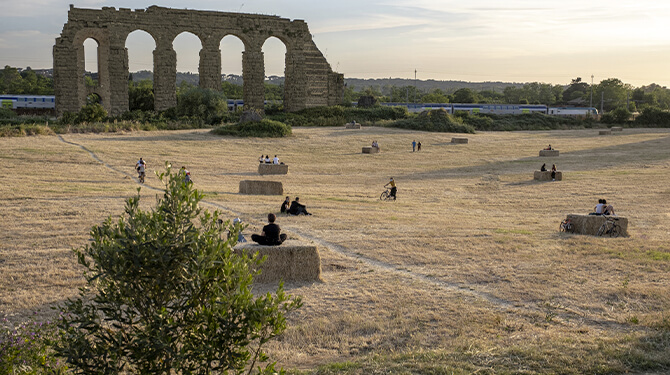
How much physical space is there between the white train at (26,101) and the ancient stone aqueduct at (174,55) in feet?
34.4

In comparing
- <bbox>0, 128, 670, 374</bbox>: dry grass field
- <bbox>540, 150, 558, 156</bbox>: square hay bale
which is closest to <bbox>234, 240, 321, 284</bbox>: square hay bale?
<bbox>0, 128, 670, 374</bbox>: dry grass field

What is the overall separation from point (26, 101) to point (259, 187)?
187 feet

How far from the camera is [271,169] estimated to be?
30.9 meters

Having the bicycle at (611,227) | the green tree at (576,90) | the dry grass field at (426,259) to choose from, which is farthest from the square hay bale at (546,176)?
the green tree at (576,90)

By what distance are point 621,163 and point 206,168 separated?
26043 millimetres

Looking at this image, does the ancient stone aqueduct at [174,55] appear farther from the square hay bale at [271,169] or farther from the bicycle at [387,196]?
the bicycle at [387,196]

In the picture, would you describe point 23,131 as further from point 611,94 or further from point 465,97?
point 611,94

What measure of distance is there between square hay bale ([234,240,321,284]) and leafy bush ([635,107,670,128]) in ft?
240

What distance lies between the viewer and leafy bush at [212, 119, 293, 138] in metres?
45.5

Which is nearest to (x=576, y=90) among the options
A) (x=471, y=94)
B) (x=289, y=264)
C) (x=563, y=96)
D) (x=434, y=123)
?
(x=563, y=96)

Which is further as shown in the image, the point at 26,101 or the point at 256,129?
the point at 26,101

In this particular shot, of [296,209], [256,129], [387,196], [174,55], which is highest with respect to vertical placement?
[174,55]

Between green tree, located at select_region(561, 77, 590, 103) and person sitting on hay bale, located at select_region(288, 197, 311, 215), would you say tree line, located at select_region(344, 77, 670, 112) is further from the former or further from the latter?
person sitting on hay bale, located at select_region(288, 197, 311, 215)

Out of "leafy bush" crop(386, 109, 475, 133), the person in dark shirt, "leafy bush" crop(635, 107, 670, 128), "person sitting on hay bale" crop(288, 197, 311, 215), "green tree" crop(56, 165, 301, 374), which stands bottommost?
"person sitting on hay bale" crop(288, 197, 311, 215)
